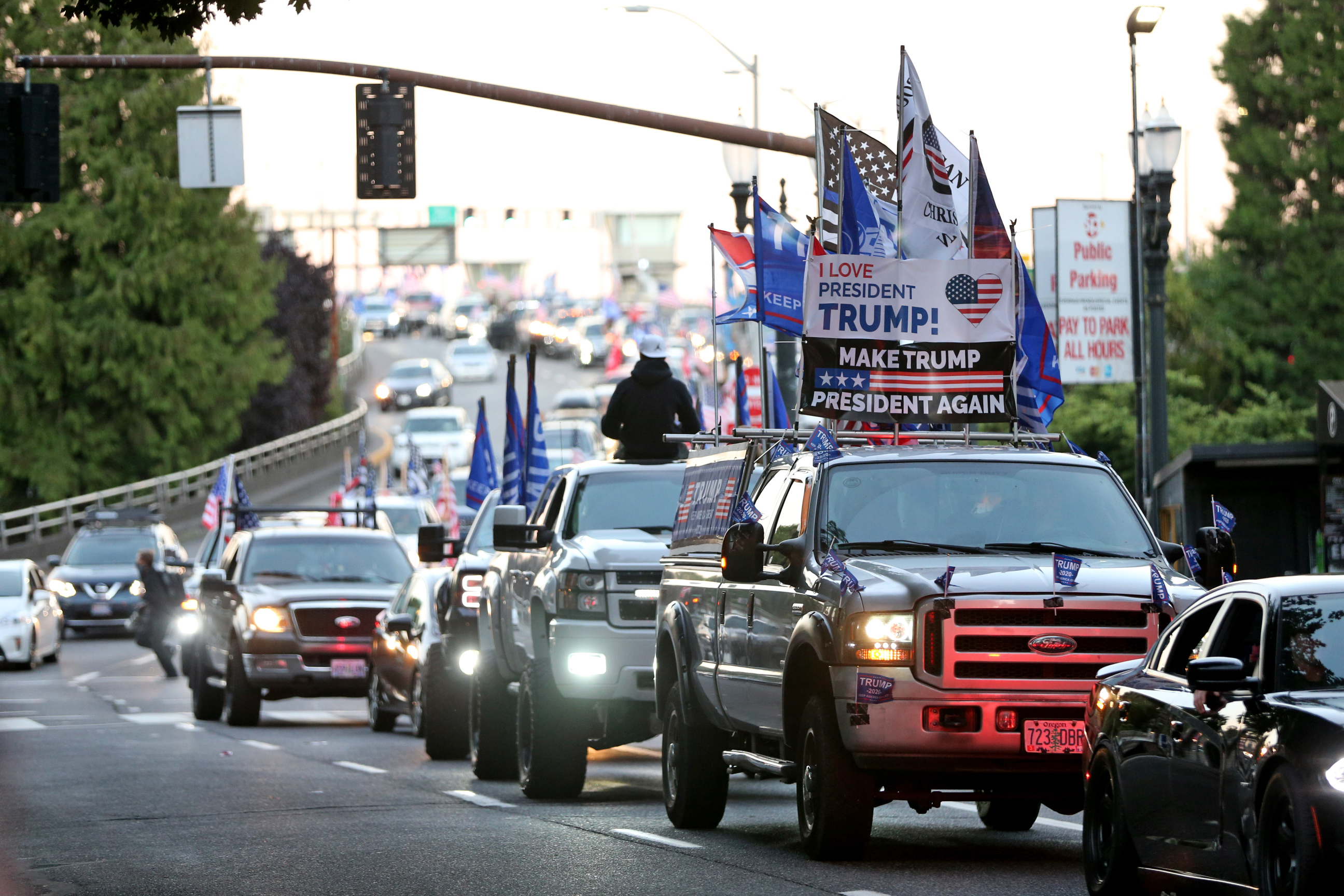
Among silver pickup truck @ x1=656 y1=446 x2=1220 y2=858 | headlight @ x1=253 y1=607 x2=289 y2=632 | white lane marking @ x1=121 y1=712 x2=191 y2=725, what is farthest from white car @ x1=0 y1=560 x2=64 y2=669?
silver pickup truck @ x1=656 y1=446 x2=1220 y2=858

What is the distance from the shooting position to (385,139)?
22.1 meters

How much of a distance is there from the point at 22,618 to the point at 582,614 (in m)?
21.2

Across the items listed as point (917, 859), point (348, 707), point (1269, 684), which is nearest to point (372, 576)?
point (348, 707)

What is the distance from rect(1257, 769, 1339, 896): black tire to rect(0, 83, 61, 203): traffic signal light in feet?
47.8

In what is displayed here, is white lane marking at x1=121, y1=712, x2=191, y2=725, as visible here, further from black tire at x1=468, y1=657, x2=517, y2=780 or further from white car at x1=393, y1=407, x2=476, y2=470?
white car at x1=393, y1=407, x2=476, y2=470

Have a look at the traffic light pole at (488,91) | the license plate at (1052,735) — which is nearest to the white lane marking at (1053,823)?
the license plate at (1052,735)

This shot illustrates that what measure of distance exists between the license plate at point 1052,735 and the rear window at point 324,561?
48.4 ft

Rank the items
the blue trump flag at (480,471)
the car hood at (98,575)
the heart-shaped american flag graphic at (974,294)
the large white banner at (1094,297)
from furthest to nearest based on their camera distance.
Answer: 1. the car hood at (98,575)
2. the blue trump flag at (480,471)
3. the large white banner at (1094,297)
4. the heart-shaped american flag graphic at (974,294)

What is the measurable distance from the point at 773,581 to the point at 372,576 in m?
13.5

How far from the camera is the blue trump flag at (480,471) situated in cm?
2958

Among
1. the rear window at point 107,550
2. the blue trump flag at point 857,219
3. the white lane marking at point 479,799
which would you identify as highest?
the blue trump flag at point 857,219

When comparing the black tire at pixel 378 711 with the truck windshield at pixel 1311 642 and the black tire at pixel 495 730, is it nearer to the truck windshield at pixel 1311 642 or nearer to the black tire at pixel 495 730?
the black tire at pixel 495 730

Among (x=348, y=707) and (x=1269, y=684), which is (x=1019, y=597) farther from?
(x=348, y=707)

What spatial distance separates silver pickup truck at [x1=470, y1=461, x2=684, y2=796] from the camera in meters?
15.1
